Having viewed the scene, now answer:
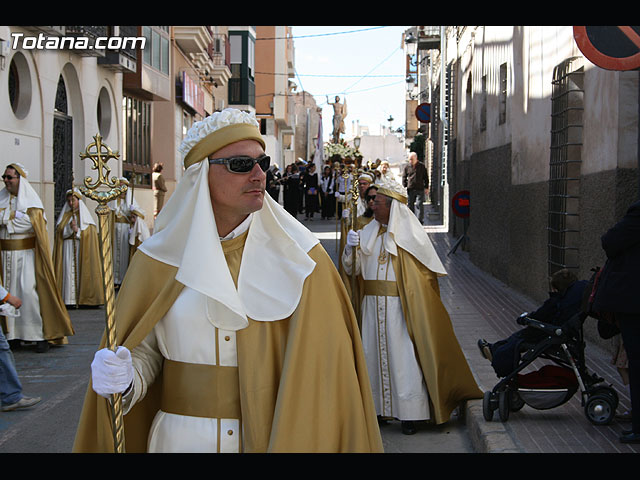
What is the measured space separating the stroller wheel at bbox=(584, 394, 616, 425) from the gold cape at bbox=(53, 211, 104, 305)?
8670mm

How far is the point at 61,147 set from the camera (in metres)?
16.5

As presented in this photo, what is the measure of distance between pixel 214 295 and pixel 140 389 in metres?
0.47

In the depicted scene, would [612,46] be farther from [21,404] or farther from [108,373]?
[21,404]

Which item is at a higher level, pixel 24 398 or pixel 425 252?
pixel 425 252

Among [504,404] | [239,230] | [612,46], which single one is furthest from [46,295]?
[239,230]

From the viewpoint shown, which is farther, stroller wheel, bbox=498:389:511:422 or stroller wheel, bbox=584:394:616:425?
stroller wheel, bbox=498:389:511:422

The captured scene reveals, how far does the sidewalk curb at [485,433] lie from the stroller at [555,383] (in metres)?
0.12

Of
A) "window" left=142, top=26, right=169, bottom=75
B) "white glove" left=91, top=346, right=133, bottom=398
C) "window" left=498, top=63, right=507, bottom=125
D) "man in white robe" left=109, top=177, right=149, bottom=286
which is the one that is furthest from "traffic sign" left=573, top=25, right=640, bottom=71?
"window" left=142, top=26, right=169, bottom=75

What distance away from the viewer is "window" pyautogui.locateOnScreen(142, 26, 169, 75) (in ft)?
75.2

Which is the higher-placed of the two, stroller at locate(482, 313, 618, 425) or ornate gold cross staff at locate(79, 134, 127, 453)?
ornate gold cross staff at locate(79, 134, 127, 453)

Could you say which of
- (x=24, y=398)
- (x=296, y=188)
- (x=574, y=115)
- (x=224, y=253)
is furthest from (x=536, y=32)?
(x=296, y=188)

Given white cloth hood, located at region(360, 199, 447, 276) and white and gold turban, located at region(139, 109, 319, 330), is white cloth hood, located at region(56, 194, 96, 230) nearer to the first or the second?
white cloth hood, located at region(360, 199, 447, 276)
